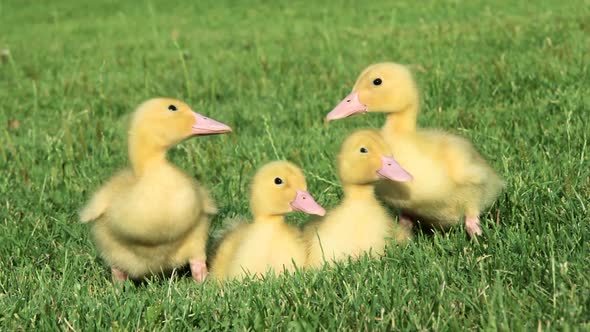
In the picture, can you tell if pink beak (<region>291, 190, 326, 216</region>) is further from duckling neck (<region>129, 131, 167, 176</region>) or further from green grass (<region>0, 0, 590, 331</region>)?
duckling neck (<region>129, 131, 167, 176</region>)

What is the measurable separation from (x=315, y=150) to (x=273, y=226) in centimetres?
221

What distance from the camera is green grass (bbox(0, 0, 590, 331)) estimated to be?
354 cm

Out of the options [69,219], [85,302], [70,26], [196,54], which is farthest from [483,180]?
[70,26]

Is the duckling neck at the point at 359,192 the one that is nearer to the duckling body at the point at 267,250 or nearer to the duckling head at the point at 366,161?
the duckling head at the point at 366,161

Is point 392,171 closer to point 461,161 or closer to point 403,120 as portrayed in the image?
point 461,161

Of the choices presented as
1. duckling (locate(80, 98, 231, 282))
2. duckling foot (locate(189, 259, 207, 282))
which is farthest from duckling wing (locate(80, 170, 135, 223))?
duckling foot (locate(189, 259, 207, 282))

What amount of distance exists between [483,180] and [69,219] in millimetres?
2719

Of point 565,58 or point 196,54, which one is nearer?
point 565,58

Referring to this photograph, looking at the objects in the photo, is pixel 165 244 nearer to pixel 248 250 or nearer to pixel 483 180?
pixel 248 250

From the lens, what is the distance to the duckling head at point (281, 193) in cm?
435

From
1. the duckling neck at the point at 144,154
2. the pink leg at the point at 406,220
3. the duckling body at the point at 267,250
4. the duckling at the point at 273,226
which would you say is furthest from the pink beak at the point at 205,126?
the pink leg at the point at 406,220

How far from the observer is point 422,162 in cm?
442

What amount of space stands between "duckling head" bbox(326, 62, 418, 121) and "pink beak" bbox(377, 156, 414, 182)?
1.64ft

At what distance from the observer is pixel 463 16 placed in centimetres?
1290
